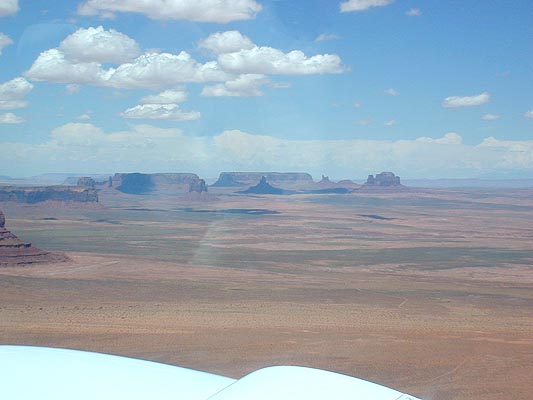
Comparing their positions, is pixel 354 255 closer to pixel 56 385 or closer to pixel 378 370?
pixel 378 370

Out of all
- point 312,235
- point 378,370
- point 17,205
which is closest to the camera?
point 378,370

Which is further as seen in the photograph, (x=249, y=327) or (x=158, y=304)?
(x=158, y=304)

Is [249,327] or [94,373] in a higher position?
[94,373]

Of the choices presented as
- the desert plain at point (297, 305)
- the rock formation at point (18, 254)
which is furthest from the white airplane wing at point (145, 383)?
the rock formation at point (18, 254)

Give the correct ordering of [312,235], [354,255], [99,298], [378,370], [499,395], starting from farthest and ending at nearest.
A: 1. [312,235]
2. [354,255]
3. [99,298]
4. [378,370]
5. [499,395]

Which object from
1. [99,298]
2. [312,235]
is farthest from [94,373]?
[312,235]

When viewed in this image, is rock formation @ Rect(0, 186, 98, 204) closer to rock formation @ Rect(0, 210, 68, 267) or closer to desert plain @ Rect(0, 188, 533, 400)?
desert plain @ Rect(0, 188, 533, 400)
